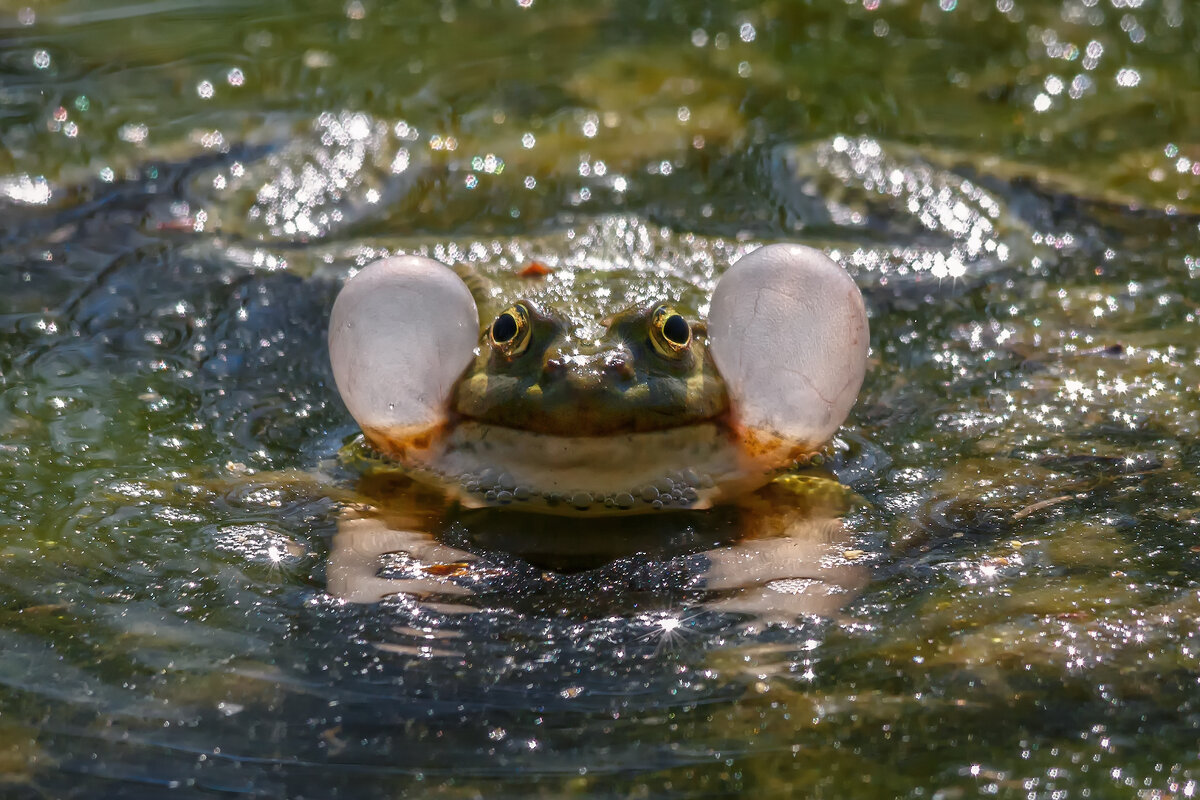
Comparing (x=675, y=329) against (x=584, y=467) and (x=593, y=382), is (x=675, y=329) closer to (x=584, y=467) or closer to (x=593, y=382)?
(x=593, y=382)

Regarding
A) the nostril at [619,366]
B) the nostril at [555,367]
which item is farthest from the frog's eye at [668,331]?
the nostril at [555,367]

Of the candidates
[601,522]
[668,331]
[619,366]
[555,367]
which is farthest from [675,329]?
[601,522]

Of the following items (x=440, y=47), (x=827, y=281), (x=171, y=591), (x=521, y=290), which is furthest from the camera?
(x=440, y=47)

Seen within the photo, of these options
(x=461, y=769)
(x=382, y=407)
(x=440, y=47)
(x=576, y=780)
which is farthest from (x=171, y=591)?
(x=440, y=47)

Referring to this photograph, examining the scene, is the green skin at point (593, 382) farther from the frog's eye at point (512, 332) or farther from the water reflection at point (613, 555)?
the water reflection at point (613, 555)

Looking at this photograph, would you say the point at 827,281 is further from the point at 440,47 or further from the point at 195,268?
the point at 440,47

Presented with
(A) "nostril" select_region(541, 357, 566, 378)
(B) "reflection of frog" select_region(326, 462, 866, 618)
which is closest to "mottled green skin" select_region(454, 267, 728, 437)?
(A) "nostril" select_region(541, 357, 566, 378)
